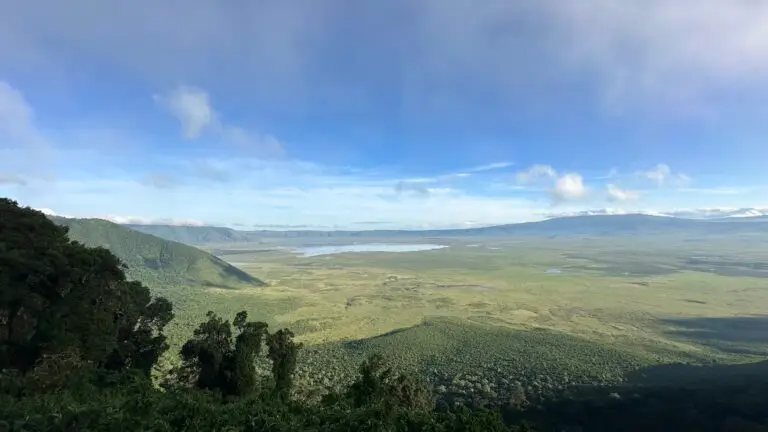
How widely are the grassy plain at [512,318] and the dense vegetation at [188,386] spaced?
778 centimetres

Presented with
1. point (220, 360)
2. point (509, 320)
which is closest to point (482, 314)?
point (509, 320)

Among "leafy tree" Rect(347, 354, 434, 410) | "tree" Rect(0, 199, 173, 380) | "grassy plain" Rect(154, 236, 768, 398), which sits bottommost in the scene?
"grassy plain" Rect(154, 236, 768, 398)

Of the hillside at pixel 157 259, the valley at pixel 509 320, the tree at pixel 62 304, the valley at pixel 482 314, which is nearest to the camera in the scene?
the tree at pixel 62 304

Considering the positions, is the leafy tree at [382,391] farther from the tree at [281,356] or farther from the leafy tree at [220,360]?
the leafy tree at [220,360]

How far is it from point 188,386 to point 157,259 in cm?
10077

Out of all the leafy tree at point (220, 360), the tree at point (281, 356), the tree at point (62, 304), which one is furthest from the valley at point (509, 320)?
the tree at point (62, 304)

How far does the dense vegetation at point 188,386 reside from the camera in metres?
13.9

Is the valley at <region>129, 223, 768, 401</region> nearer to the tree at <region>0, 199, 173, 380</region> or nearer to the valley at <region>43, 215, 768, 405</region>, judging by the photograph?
the valley at <region>43, 215, 768, 405</region>

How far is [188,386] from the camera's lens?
2267 centimetres

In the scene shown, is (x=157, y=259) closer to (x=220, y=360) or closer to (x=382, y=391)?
(x=220, y=360)

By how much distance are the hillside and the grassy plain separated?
10.0 metres

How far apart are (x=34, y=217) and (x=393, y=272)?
11010 centimetres

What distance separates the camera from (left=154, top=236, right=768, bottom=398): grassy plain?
128 feet

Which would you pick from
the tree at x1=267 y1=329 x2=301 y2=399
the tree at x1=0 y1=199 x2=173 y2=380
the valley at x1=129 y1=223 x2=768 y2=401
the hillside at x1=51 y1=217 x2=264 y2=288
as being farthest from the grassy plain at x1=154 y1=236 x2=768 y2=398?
the tree at x1=0 y1=199 x2=173 y2=380
